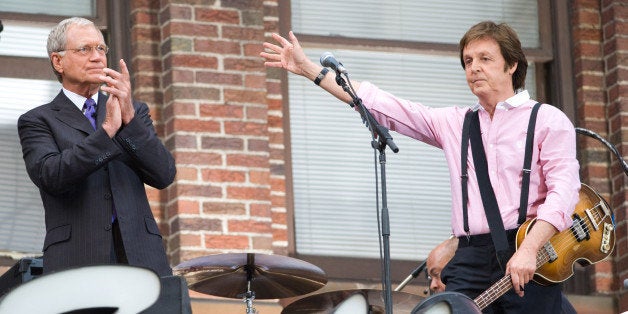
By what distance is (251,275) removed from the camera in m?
7.15

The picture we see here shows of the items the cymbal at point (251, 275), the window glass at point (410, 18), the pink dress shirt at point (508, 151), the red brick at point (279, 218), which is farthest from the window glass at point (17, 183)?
the pink dress shirt at point (508, 151)

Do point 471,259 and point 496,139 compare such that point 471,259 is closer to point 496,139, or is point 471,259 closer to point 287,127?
point 496,139

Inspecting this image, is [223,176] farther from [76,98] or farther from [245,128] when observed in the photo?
[76,98]

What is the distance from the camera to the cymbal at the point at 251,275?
23.0 feet

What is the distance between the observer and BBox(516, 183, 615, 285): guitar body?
6.16m

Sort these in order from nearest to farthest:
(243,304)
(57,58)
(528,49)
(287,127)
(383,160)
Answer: (383,160), (57,58), (243,304), (287,127), (528,49)

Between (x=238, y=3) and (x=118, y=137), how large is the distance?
2.87m

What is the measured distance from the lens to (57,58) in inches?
242

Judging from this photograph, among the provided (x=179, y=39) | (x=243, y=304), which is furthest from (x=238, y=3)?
(x=243, y=304)

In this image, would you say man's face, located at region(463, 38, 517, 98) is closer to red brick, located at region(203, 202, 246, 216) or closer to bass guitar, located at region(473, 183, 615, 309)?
bass guitar, located at region(473, 183, 615, 309)

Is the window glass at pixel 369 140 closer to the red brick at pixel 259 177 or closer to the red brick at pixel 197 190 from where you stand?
the red brick at pixel 259 177

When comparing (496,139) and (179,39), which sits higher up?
(179,39)

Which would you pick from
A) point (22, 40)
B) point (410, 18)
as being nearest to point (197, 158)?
point (22, 40)

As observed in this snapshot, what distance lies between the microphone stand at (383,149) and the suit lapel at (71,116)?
3.14ft
